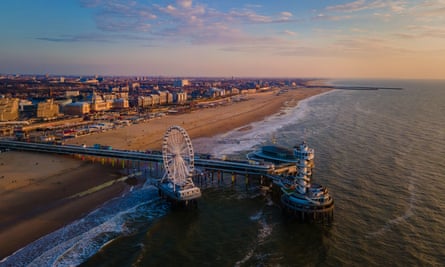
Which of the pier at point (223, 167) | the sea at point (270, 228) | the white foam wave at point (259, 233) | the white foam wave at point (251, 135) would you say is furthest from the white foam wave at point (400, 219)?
the white foam wave at point (251, 135)

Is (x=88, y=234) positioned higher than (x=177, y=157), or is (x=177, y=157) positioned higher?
(x=177, y=157)

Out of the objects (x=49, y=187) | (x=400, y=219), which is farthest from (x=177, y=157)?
(x=400, y=219)

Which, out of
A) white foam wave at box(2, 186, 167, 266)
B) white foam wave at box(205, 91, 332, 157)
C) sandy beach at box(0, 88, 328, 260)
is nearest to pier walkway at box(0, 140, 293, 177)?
sandy beach at box(0, 88, 328, 260)

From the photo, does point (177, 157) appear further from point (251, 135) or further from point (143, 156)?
point (251, 135)

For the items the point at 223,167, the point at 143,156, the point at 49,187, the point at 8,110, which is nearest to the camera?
the point at 49,187

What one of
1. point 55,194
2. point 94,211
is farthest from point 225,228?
point 55,194

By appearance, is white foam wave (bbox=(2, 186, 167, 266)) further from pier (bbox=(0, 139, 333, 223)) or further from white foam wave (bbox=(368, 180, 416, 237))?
white foam wave (bbox=(368, 180, 416, 237))

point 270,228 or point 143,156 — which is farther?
point 143,156
